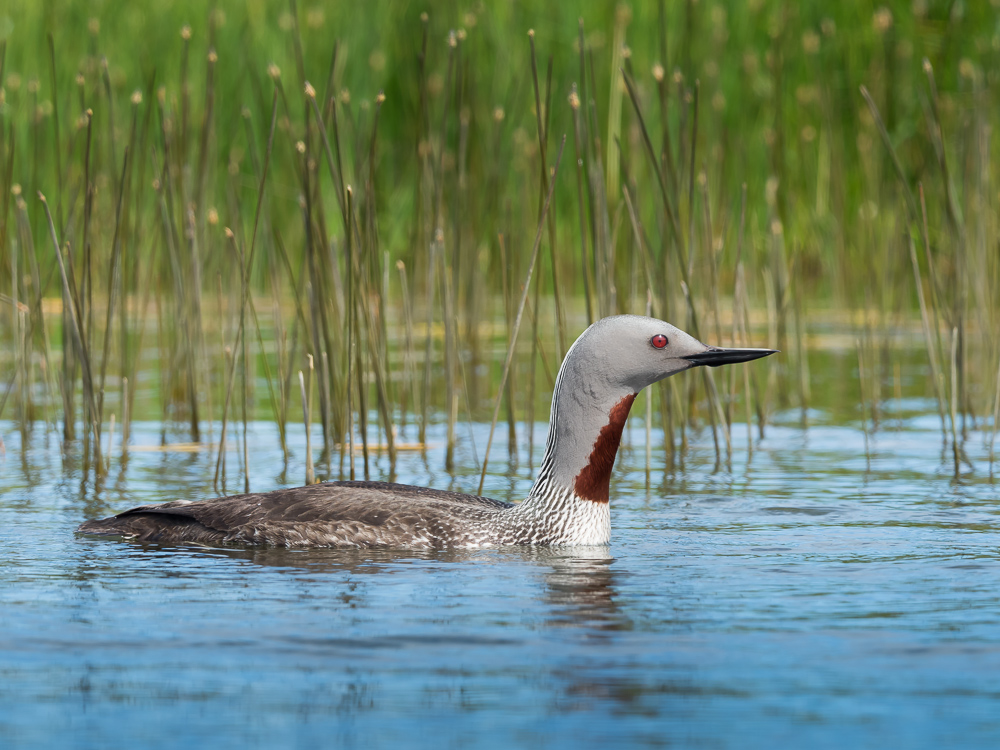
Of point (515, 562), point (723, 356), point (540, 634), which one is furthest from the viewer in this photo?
point (723, 356)

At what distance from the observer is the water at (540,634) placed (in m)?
3.57

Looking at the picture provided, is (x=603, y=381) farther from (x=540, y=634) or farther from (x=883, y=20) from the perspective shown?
(x=883, y=20)

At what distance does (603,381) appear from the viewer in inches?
236

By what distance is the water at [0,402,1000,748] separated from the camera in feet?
11.7

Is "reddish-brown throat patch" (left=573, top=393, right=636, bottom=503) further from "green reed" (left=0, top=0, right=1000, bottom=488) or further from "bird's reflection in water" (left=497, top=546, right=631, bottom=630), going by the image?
"green reed" (left=0, top=0, right=1000, bottom=488)

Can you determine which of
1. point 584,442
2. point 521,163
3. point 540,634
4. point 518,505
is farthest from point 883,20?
point 540,634

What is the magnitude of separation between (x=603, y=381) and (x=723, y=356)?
469mm

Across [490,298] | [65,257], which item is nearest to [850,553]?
[65,257]

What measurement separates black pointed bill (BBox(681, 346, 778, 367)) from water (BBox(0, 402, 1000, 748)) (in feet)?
2.28

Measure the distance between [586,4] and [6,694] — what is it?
996 cm

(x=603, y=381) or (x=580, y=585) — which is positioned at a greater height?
(x=603, y=381)

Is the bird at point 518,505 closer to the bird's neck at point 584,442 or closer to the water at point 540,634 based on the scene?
the bird's neck at point 584,442

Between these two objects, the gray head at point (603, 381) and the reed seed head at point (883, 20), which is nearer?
the gray head at point (603, 381)

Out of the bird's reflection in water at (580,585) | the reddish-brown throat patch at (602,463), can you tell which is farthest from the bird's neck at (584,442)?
the bird's reflection in water at (580,585)
